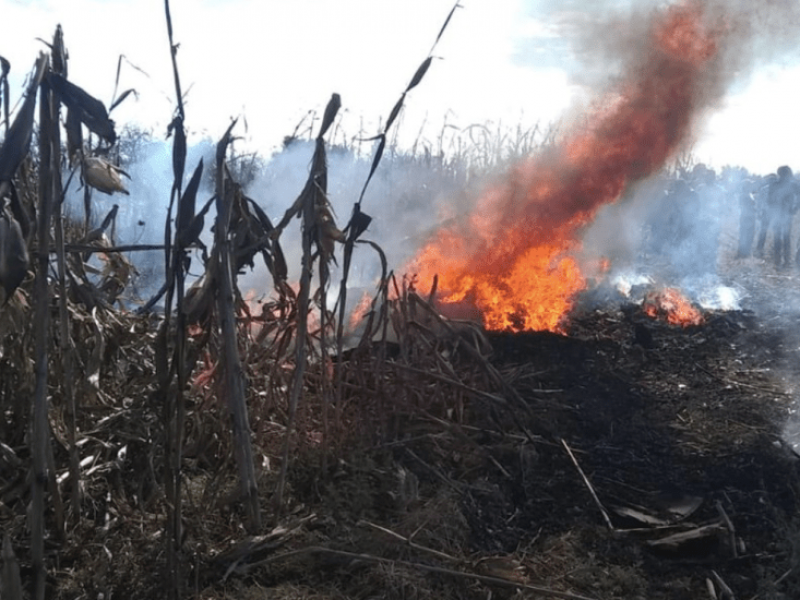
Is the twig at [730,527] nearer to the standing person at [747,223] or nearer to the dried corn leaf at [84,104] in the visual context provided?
the dried corn leaf at [84,104]

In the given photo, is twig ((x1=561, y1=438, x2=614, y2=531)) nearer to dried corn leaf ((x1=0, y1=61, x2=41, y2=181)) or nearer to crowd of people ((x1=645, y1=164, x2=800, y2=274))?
dried corn leaf ((x1=0, y1=61, x2=41, y2=181))

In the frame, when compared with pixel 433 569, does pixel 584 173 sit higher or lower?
higher

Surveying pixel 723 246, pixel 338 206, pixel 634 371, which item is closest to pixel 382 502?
pixel 634 371

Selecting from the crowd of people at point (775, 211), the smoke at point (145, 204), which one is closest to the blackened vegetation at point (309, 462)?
the smoke at point (145, 204)

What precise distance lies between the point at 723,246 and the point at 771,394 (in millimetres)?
15715

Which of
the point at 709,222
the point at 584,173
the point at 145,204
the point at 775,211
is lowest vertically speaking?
the point at 145,204

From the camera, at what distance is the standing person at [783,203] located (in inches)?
674

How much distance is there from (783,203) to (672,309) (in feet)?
32.9

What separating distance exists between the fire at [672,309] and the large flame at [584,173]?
38.7 inches

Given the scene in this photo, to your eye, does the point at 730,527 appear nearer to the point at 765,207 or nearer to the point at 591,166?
the point at 591,166

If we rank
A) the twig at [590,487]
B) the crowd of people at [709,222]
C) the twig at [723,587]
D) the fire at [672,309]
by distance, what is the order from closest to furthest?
1. the twig at [723,587]
2. the twig at [590,487]
3. the fire at [672,309]
4. the crowd of people at [709,222]

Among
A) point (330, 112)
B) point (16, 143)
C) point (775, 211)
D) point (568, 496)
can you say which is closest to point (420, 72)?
point (330, 112)

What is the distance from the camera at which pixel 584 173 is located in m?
9.88

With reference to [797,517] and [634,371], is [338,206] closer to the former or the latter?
[634,371]
